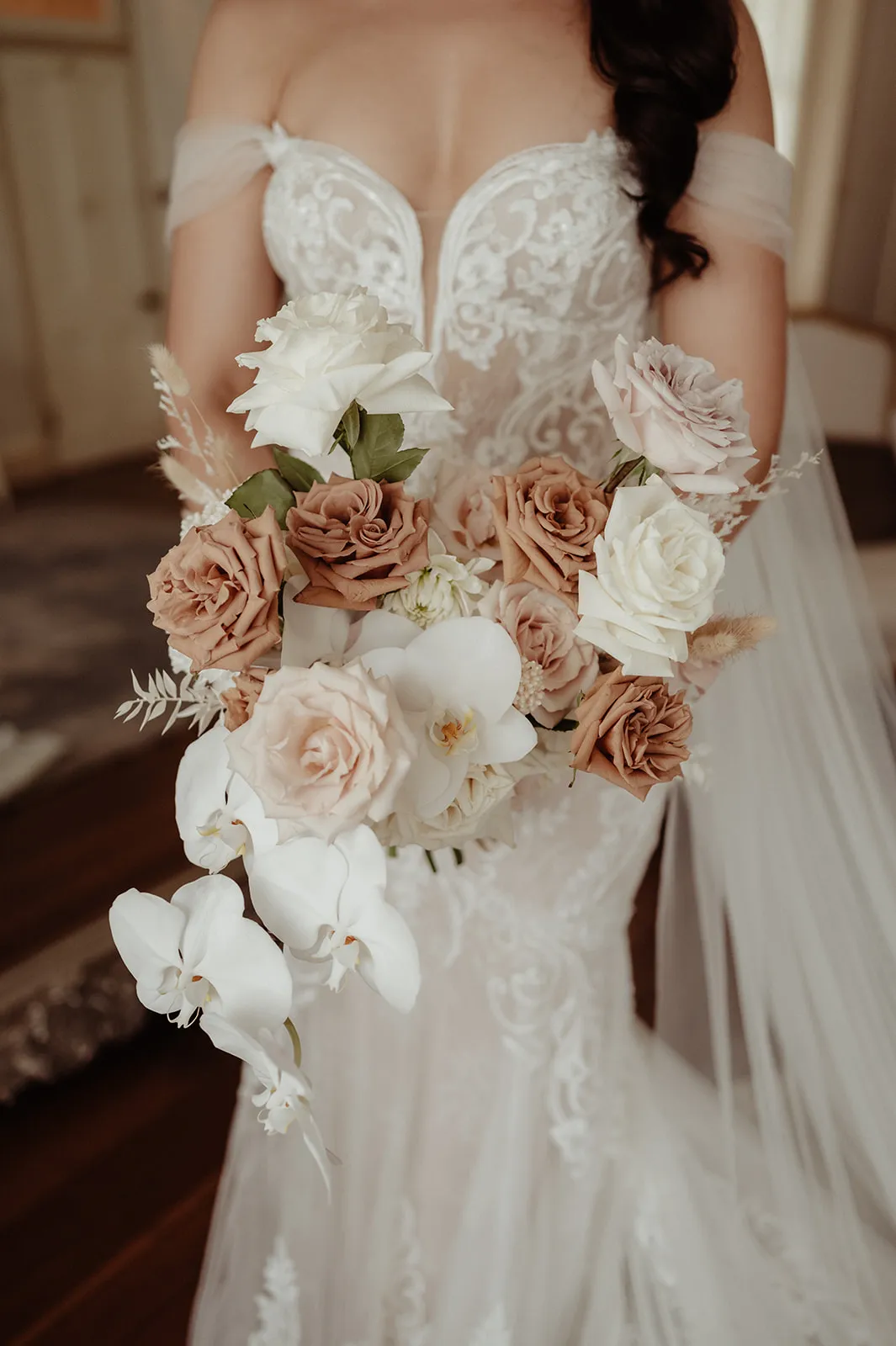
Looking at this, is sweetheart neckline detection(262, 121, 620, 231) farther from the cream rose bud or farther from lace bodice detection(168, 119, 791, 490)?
the cream rose bud

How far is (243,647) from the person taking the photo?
2.45ft

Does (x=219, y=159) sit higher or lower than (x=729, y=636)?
higher

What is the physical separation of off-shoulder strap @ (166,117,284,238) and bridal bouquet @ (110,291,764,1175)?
0.69 metres

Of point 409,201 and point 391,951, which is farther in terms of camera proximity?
point 409,201

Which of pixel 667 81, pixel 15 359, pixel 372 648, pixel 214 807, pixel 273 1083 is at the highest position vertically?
pixel 667 81

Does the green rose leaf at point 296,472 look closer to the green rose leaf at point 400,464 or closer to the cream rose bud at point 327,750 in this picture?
the green rose leaf at point 400,464

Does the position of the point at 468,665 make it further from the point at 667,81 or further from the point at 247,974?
the point at 667,81

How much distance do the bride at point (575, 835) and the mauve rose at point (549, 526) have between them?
0.53m

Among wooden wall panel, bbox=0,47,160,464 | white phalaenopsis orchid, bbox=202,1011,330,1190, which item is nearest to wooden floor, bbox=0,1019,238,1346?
white phalaenopsis orchid, bbox=202,1011,330,1190

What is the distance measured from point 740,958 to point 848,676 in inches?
16.7

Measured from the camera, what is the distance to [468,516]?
935 mm

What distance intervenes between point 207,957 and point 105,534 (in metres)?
4.81

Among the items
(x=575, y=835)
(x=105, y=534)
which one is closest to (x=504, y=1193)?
(x=575, y=835)

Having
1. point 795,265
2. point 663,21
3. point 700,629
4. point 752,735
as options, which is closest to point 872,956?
point 752,735
